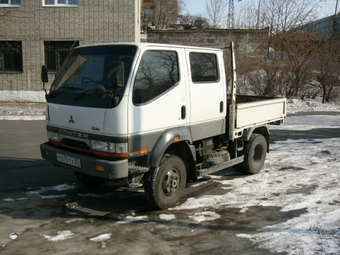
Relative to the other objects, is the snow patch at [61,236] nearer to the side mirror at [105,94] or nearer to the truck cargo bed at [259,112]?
the side mirror at [105,94]

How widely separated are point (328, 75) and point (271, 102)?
13377mm

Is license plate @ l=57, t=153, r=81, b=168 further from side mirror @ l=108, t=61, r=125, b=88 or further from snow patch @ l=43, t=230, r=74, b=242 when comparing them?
side mirror @ l=108, t=61, r=125, b=88

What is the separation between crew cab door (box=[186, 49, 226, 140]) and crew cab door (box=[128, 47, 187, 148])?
238 mm

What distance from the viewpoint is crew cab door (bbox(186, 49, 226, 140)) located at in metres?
5.60

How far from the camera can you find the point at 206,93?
5816mm

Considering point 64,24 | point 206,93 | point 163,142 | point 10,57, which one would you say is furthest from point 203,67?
point 10,57

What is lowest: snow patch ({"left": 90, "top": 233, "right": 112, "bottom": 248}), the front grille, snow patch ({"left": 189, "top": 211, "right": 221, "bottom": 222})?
snow patch ({"left": 90, "top": 233, "right": 112, "bottom": 248})

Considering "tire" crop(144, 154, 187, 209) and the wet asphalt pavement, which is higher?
"tire" crop(144, 154, 187, 209)

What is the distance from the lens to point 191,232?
15.0 feet

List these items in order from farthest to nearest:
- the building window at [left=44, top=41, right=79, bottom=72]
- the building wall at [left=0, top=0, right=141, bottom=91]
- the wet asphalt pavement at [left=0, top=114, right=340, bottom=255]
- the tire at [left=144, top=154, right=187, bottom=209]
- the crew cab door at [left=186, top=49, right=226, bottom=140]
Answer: the building window at [left=44, top=41, right=79, bottom=72] → the building wall at [left=0, top=0, right=141, bottom=91] → the crew cab door at [left=186, top=49, right=226, bottom=140] → the tire at [left=144, top=154, right=187, bottom=209] → the wet asphalt pavement at [left=0, top=114, right=340, bottom=255]

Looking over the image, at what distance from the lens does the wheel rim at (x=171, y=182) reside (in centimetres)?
519

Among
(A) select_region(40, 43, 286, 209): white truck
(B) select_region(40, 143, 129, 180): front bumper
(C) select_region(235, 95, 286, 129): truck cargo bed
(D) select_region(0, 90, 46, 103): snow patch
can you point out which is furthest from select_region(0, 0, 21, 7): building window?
(B) select_region(40, 143, 129, 180): front bumper

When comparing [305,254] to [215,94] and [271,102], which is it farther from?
[271,102]

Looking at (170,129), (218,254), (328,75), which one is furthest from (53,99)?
(328,75)
